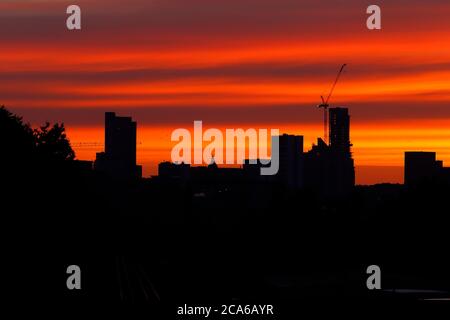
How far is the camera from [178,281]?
8800cm

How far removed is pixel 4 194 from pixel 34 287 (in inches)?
1255

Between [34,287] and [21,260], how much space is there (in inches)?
478

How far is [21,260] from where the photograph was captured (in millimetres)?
77688
